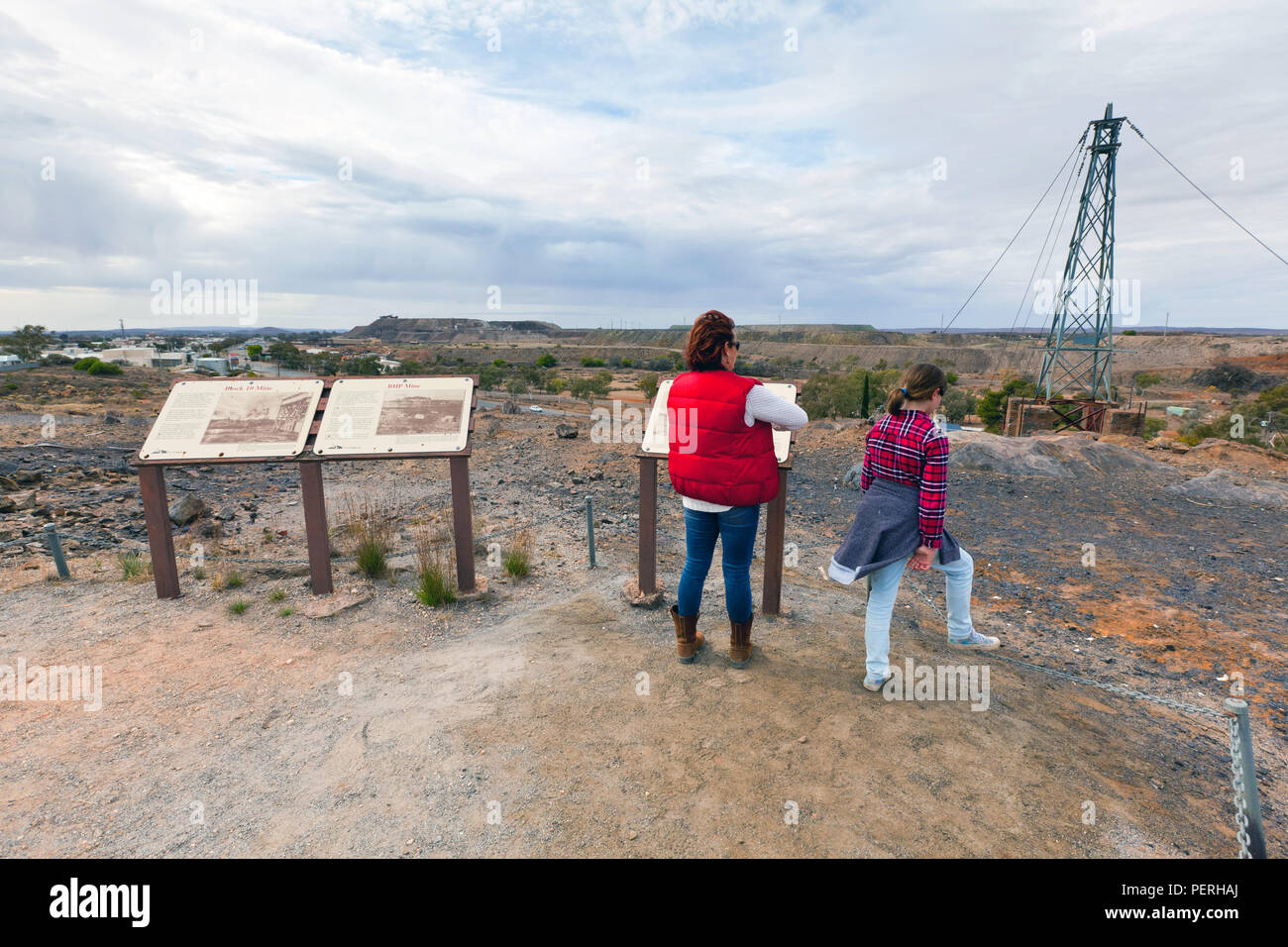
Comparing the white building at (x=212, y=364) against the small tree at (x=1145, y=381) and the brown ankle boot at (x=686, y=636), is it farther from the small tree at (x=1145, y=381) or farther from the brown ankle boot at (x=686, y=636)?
the small tree at (x=1145, y=381)

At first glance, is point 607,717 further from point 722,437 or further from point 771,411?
point 771,411

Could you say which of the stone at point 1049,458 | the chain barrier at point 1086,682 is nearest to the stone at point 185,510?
the chain barrier at point 1086,682

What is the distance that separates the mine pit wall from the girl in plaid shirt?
18276 millimetres

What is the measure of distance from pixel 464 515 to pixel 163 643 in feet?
7.44

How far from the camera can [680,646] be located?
154 inches

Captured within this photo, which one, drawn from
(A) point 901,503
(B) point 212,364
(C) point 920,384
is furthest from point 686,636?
(B) point 212,364

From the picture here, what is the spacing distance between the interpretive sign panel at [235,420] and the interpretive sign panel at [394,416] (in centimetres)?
21

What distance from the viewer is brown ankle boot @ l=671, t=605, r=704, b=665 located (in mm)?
3850

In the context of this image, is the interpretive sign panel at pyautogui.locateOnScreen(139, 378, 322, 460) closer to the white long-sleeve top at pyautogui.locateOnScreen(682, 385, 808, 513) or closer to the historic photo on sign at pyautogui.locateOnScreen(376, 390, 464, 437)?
the historic photo on sign at pyautogui.locateOnScreen(376, 390, 464, 437)

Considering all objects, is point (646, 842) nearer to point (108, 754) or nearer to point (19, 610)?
point (108, 754)

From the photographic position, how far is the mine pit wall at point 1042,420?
1859 centimetres

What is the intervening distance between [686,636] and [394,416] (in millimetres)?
3175

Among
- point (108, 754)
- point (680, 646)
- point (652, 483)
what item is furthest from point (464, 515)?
point (108, 754)

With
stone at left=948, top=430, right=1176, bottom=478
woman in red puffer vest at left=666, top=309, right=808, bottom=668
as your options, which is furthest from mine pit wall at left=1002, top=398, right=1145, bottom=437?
woman in red puffer vest at left=666, top=309, right=808, bottom=668
